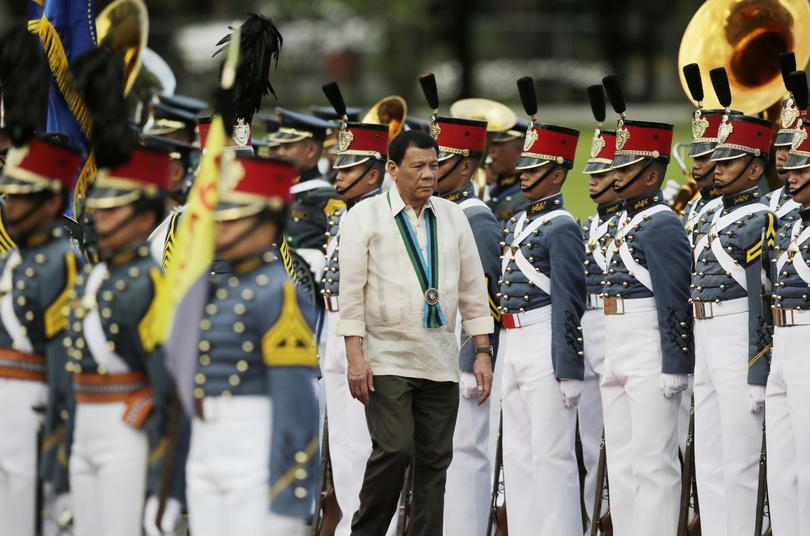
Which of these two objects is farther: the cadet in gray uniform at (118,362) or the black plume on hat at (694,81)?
the black plume on hat at (694,81)

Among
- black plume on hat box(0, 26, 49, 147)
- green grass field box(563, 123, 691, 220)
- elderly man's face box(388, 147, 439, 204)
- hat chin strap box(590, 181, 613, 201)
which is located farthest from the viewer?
green grass field box(563, 123, 691, 220)

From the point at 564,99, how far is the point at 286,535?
30.3m

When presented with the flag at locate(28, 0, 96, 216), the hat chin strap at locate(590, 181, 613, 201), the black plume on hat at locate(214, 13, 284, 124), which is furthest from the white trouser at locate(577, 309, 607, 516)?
A: the flag at locate(28, 0, 96, 216)

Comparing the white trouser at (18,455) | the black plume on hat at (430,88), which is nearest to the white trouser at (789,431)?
the black plume on hat at (430,88)

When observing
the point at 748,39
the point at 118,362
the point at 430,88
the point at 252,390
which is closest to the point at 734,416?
the point at 430,88

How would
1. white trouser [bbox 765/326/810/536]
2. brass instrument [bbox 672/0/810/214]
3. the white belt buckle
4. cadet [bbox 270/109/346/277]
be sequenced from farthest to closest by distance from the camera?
cadet [bbox 270/109/346/277]
brass instrument [bbox 672/0/810/214]
the white belt buckle
white trouser [bbox 765/326/810/536]

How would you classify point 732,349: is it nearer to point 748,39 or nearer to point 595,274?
point 595,274

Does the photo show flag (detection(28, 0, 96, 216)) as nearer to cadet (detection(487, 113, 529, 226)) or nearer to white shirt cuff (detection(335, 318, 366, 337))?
white shirt cuff (detection(335, 318, 366, 337))

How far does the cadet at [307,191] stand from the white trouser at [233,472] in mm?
4398

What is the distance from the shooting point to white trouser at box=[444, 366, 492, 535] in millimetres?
9781

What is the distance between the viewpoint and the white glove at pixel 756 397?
28.7 feet

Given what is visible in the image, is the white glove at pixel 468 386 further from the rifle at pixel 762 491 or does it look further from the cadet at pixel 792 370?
the cadet at pixel 792 370

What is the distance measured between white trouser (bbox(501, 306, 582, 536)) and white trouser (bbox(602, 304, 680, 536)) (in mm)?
296

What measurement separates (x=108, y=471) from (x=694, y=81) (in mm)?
4355
